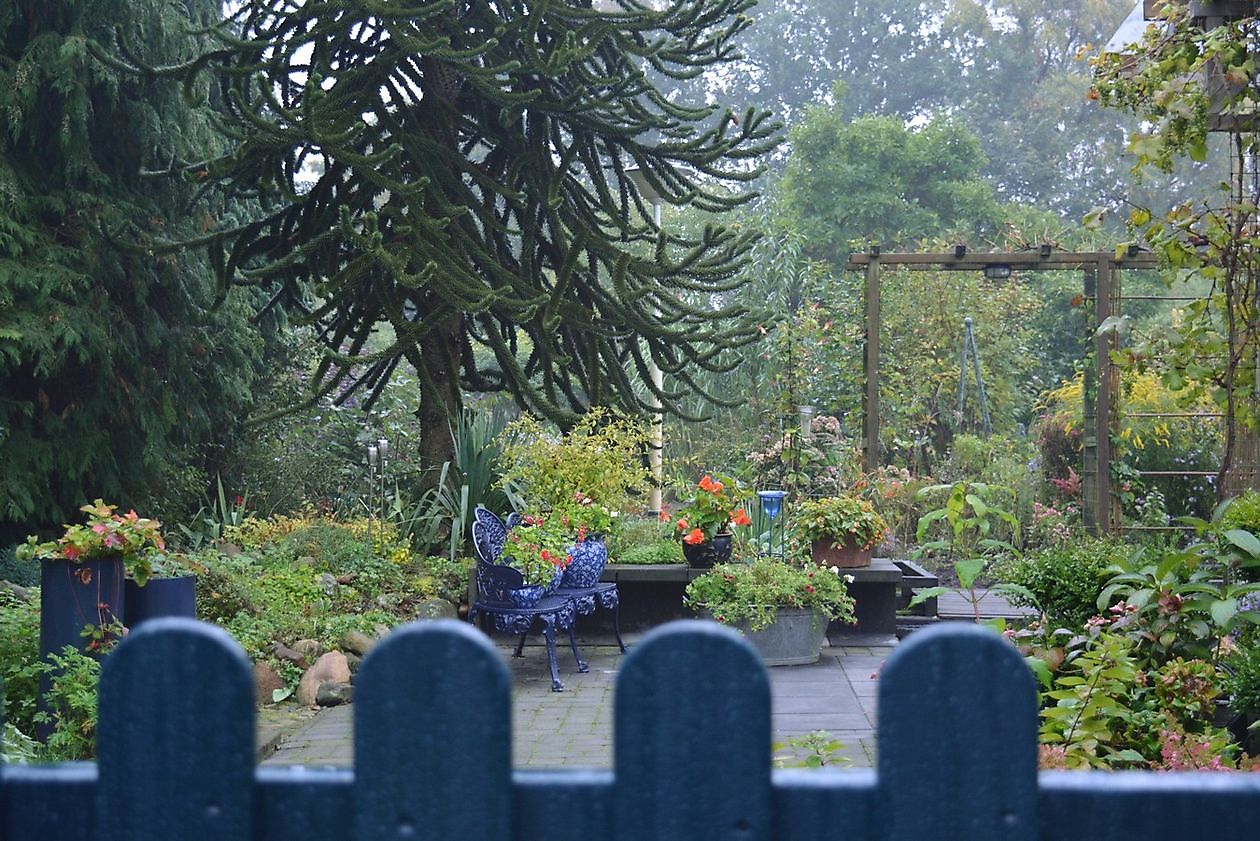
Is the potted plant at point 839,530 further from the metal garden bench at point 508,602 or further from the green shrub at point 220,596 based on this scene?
the green shrub at point 220,596

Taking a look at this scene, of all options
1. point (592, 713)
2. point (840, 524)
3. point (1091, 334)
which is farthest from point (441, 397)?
point (1091, 334)

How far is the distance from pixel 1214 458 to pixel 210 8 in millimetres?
9687

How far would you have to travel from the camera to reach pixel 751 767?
2.73 ft

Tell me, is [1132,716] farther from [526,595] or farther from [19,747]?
[526,595]

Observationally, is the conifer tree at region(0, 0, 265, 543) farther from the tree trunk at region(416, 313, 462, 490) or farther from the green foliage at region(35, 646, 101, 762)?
the green foliage at region(35, 646, 101, 762)

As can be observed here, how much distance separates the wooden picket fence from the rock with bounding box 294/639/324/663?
5.53 metres

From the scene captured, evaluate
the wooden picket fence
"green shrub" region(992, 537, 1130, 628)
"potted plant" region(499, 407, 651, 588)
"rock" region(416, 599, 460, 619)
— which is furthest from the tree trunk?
the wooden picket fence

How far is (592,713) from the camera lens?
553 cm

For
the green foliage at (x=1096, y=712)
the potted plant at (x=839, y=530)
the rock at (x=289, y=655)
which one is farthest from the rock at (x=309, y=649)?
the green foliage at (x=1096, y=712)

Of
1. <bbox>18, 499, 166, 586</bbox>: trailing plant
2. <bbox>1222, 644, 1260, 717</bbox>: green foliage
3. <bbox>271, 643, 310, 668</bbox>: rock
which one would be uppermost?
<bbox>18, 499, 166, 586</bbox>: trailing plant

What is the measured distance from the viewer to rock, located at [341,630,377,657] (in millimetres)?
6289

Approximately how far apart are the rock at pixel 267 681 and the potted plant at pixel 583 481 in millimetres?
1689

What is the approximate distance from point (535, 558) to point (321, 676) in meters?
1.23

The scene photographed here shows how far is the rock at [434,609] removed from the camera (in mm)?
7003
